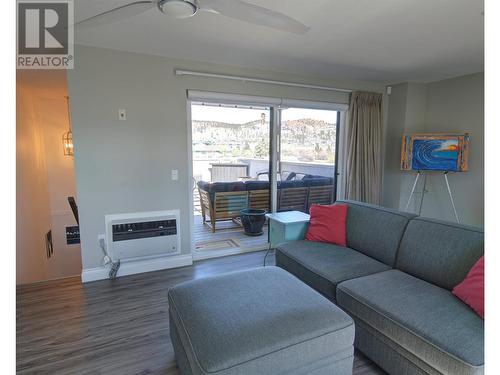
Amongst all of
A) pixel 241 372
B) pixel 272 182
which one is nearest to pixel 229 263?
pixel 272 182

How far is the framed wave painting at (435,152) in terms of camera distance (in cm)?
386

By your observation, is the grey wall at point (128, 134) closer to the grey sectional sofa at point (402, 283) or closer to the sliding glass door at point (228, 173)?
the sliding glass door at point (228, 173)

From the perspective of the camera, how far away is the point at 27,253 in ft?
13.3

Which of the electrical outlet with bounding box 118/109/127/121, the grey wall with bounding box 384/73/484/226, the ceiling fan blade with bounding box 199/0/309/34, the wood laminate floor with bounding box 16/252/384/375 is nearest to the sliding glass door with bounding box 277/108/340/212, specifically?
the grey wall with bounding box 384/73/484/226

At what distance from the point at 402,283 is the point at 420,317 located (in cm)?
39

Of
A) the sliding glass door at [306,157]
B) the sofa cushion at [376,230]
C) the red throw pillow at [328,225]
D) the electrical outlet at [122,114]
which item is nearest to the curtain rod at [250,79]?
the sliding glass door at [306,157]

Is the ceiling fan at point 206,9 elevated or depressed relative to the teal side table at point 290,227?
elevated

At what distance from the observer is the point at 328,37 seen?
2.66m

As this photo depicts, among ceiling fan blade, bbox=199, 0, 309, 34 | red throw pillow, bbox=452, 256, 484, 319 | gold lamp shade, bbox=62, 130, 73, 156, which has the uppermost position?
ceiling fan blade, bbox=199, 0, 309, 34

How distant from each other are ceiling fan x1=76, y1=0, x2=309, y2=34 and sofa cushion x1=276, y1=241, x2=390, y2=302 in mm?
1752

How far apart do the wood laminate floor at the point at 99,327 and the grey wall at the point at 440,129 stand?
10.9 ft

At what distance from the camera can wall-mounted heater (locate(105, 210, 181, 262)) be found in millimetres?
3160

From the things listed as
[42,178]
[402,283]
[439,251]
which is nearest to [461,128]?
[439,251]

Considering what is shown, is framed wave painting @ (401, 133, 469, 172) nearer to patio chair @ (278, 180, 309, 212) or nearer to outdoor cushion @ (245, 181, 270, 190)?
patio chair @ (278, 180, 309, 212)
